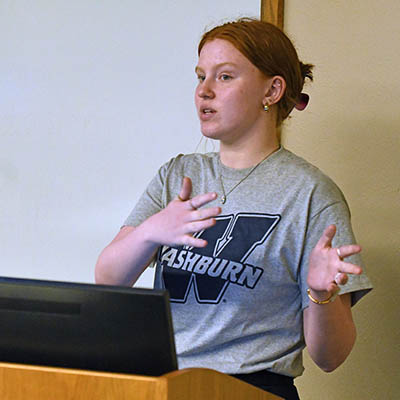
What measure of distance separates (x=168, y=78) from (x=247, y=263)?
2.96 feet

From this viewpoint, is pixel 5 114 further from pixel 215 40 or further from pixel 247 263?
pixel 247 263

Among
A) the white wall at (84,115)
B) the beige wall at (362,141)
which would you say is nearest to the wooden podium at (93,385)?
the beige wall at (362,141)

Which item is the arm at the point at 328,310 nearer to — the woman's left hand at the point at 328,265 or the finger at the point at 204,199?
the woman's left hand at the point at 328,265

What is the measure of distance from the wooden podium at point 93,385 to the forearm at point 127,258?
1.46 ft

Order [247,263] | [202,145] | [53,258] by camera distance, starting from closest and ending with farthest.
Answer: [247,263], [202,145], [53,258]

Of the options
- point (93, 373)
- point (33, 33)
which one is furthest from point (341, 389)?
point (33, 33)

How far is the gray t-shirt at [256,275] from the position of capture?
1470mm

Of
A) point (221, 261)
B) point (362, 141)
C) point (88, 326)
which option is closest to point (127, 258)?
point (221, 261)

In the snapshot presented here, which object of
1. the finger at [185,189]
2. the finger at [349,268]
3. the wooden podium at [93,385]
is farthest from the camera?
the finger at [185,189]

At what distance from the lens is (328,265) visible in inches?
47.3

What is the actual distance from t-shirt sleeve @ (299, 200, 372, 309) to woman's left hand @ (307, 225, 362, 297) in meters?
0.25

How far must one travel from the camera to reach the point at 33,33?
2424 millimetres

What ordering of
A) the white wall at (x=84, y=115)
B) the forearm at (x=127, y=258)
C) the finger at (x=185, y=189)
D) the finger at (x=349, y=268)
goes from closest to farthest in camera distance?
the finger at (x=349, y=268) → the finger at (x=185, y=189) → the forearm at (x=127, y=258) → the white wall at (x=84, y=115)

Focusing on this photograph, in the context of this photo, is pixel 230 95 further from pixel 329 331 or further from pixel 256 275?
pixel 329 331
